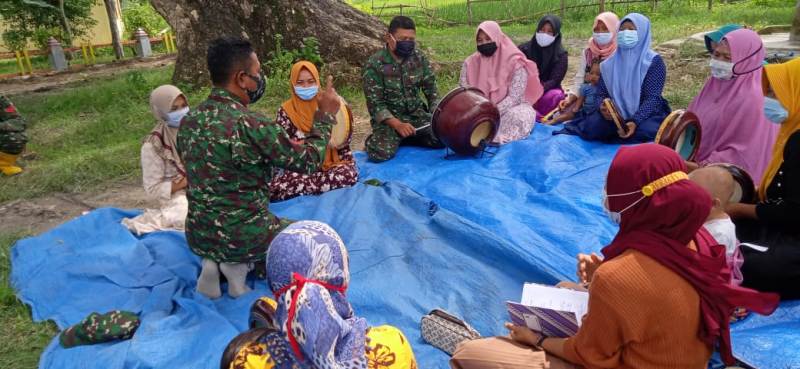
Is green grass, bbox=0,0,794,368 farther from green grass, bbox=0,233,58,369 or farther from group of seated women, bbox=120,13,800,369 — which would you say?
group of seated women, bbox=120,13,800,369

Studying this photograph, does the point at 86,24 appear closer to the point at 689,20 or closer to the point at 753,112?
the point at 689,20

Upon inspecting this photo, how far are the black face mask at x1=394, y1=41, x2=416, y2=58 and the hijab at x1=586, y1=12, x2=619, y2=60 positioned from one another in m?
1.95

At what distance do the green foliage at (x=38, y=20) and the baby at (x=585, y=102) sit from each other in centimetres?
1468

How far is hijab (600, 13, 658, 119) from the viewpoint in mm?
5246

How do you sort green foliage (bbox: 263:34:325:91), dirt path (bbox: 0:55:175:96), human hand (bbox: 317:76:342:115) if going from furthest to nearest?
dirt path (bbox: 0:55:175:96), green foliage (bbox: 263:34:325:91), human hand (bbox: 317:76:342:115)

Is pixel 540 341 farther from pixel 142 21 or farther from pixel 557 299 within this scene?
pixel 142 21

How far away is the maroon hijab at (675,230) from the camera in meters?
1.73

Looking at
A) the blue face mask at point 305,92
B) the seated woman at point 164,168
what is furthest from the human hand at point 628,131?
the seated woman at point 164,168

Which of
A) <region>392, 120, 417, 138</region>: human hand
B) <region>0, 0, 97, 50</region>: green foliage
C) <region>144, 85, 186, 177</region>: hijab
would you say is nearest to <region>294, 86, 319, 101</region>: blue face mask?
<region>144, 85, 186, 177</region>: hijab

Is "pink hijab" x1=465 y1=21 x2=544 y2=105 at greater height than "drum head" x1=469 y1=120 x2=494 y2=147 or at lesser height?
greater

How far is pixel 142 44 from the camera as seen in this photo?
1705 cm

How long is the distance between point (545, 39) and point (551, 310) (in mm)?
4999

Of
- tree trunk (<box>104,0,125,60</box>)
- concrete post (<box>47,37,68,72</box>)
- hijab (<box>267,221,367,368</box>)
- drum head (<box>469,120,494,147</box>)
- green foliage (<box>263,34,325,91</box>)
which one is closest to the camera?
hijab (<box>267,221,367,368</box>)

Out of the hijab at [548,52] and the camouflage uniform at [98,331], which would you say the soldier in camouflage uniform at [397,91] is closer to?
the hijab at [548,52]
